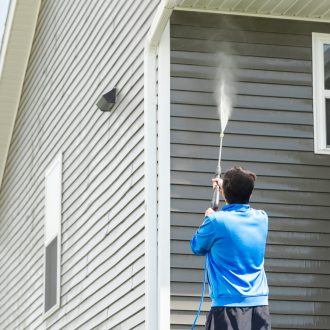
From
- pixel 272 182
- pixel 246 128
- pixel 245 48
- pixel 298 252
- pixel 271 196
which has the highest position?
pixel 245 48

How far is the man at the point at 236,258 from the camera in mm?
7273

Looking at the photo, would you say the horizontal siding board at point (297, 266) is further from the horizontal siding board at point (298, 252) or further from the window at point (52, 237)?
the window at point (52, 237)

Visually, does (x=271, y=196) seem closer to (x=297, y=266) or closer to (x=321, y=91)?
(x=297, y=266)

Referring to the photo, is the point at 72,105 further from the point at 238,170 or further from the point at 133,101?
the point at 238,170

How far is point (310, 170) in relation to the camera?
9.98m

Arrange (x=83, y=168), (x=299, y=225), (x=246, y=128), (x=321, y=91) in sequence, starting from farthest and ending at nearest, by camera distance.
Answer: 1. (x=83, y=168)
2. (x=321, y=91)
3. (x=246, y=128)
4. (x=299, y=225)

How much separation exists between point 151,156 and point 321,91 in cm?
168

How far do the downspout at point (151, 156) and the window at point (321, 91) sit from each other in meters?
1.46

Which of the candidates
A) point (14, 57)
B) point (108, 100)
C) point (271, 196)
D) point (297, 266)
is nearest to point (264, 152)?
point (271, 196)

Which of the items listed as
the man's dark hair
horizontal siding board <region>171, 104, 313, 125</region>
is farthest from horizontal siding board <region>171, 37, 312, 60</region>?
the man's dark hair

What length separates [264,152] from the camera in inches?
391

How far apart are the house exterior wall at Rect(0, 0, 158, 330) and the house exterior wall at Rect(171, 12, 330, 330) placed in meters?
0.69

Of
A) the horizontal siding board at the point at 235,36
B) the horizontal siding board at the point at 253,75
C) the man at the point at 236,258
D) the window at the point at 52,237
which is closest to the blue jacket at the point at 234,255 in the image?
the man at the point at 236,258

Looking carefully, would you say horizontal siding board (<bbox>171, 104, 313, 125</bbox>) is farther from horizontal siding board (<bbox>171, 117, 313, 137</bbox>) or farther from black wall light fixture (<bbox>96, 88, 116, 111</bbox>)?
black wall light fixture (<bbox>96, 88, 116, 111</bbox>)
